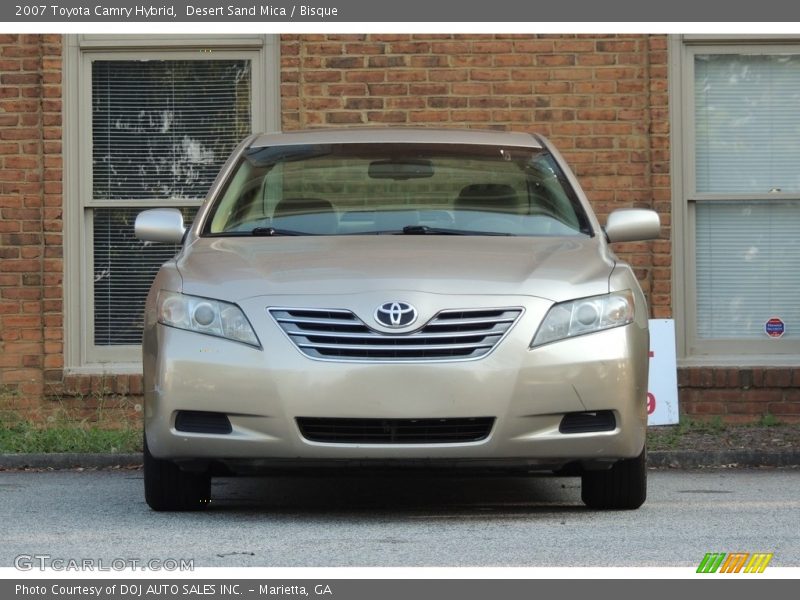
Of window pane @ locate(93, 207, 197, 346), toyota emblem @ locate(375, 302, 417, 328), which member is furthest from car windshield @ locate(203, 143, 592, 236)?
window pane @ locate(93, 207, 197, 346)

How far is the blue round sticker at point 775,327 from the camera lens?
11188mm

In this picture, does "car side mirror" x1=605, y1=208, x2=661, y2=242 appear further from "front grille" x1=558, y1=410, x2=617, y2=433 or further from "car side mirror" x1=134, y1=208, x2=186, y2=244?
"car side mirror" x1=134, y1=208, x2=186, y2=244

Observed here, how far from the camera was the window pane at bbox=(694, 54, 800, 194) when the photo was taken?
11258mm

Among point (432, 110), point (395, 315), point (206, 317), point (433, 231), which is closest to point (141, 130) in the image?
point (432, 110)

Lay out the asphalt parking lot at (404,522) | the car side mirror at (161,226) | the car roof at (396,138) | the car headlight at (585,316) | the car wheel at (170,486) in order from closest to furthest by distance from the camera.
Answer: the asphalt parking lot at (404,522), the car headlight at (585,316), the car wheel at (170,486), the car side mirror at (161,226), the car roof at (396,138)

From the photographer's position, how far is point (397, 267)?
20.7ft

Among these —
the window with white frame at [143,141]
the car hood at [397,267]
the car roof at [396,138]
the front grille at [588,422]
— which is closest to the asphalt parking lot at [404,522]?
the front grille at [588,422]

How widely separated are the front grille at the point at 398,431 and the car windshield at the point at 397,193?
1.13m

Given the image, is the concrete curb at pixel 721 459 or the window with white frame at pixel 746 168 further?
the window with white frame at pixel 746 168

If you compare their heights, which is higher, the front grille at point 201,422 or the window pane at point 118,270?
the window pane at point 118,270

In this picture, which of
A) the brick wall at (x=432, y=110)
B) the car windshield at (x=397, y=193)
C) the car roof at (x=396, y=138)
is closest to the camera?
the car windshield at (x=397, y=193)

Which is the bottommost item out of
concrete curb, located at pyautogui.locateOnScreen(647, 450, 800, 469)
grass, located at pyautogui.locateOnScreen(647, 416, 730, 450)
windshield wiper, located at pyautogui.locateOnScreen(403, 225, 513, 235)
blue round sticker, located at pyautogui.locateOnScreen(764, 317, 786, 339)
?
concrete curb, located at pyautogui.locateOnScreen(647, 450, 800, 469)

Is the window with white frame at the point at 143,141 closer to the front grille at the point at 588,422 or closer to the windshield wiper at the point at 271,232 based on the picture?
the windshield wiper at the point at 271,232

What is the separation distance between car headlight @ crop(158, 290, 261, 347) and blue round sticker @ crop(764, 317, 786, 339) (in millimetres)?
5951
